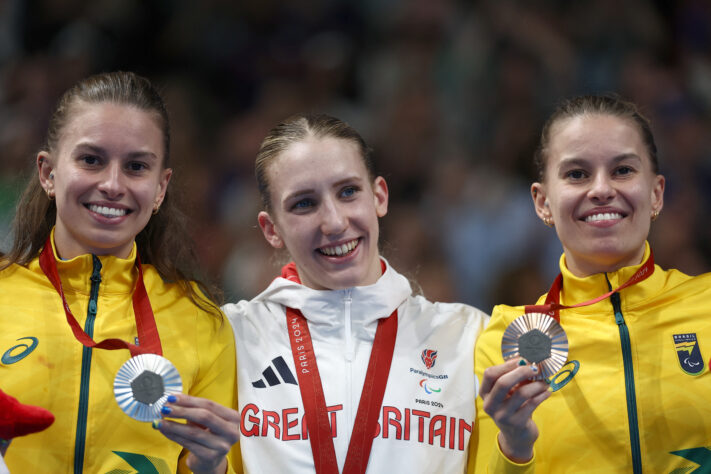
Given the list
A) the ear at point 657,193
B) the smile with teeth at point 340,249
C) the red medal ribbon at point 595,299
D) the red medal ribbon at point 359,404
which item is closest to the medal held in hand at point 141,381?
the red medal ribbon at point 359,404

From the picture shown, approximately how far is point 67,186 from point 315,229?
925 mm

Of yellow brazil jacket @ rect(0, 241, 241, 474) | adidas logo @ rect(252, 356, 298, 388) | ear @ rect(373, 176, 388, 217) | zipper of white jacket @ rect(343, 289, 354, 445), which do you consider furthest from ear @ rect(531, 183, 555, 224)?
yellow brazil jacket @ rect(0, 241, 241, 474)

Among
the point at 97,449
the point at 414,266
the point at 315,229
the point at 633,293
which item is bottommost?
the point at 97,449

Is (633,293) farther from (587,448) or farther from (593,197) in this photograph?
(587,448)

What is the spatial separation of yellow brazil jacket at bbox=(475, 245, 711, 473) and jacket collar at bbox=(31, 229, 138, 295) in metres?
1.41

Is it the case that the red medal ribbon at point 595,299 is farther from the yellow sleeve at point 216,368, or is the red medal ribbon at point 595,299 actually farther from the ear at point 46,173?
the ear at point 46,173

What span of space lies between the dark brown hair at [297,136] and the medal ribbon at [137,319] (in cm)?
61

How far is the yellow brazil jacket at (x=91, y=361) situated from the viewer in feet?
10.0

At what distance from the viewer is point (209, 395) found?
11.0 feet

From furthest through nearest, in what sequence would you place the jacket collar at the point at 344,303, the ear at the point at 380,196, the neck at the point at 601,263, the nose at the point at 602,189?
the ear at the point at 380,196, the jacket collar at the point at 344,303, the neck at the point at 601,263, the nose at the point at 602,189

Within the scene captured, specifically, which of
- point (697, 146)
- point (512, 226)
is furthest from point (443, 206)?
point (697, 146)

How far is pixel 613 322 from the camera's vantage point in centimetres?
326

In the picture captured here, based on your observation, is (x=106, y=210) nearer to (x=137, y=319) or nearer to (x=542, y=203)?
(x=137, y=319)

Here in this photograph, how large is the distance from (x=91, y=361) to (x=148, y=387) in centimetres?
48
